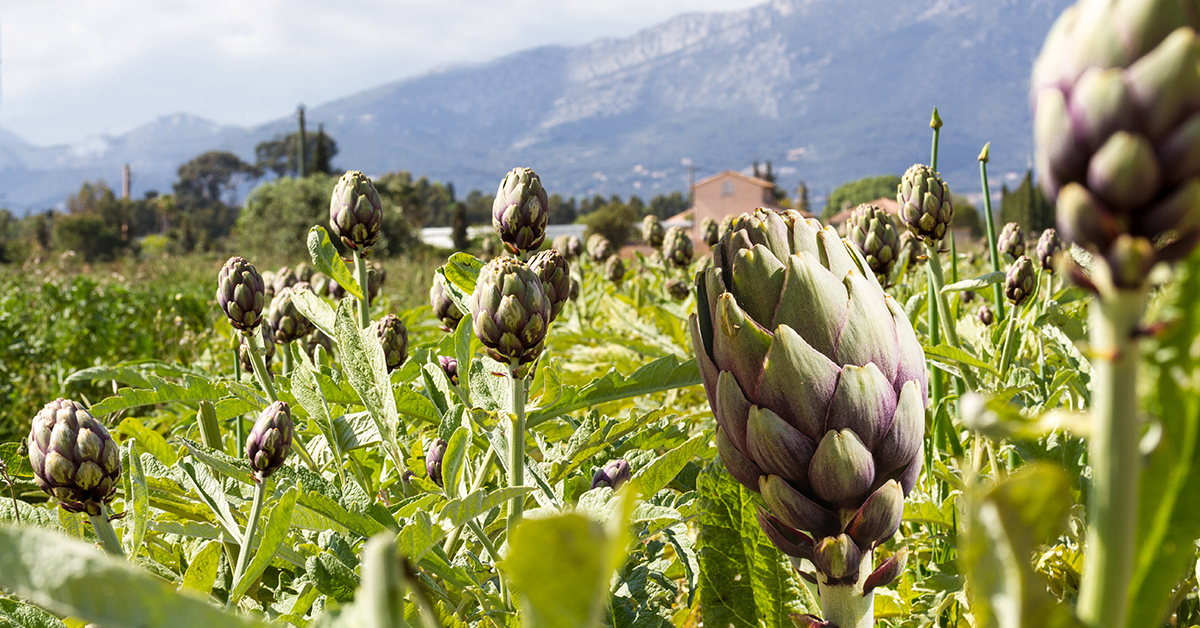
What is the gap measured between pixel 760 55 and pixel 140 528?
6116 inches

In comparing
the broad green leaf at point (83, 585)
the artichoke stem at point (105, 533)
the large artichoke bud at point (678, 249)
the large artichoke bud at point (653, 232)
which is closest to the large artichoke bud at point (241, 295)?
the artichoke stem at point (105, 533)

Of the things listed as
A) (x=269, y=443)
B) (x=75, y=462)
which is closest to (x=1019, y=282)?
(x=269, y=443)

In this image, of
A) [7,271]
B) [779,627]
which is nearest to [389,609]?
[779,627]

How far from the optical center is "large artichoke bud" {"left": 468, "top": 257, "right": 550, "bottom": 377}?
0.51 m

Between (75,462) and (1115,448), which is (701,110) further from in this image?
(1115,448)

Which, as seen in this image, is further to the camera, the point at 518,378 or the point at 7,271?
the point at 7,271

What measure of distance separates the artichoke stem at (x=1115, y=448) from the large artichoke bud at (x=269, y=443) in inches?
18.2

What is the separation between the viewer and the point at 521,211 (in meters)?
0.73

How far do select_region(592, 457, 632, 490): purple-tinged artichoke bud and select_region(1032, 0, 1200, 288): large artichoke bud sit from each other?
418 millimetres

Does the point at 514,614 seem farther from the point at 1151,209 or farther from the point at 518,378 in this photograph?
the point at 1151,209

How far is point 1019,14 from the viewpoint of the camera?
448 feet

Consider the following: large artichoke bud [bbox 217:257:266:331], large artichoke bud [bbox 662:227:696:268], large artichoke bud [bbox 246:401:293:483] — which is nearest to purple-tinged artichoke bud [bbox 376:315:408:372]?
large artichoke bud [bbox 217:257:266:331]

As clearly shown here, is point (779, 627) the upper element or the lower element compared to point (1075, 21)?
lower

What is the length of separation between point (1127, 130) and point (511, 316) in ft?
1.21
